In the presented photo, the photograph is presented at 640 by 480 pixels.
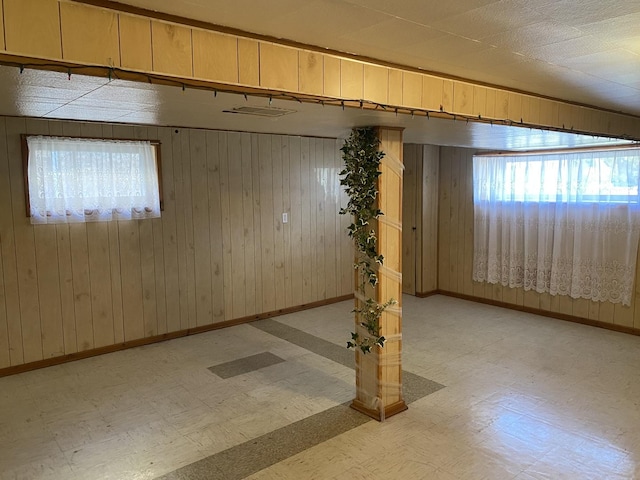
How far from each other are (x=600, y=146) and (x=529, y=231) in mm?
1199

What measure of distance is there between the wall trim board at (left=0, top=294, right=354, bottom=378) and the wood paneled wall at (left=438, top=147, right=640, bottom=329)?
5.38ft

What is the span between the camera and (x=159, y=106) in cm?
231

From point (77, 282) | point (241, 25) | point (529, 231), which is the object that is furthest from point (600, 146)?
point (77, 282)

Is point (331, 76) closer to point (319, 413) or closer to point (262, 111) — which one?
point (262, 111)

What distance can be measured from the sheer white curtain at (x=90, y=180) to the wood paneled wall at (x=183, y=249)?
0.09m

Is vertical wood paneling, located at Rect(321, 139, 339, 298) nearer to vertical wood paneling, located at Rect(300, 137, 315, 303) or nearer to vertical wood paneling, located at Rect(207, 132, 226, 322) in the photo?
vertical wood paneling, located at Rect(300, 137, 315, 303)

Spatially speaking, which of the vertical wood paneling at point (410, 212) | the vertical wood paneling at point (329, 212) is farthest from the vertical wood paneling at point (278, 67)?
the vertical wood paneling at point (410, 212)

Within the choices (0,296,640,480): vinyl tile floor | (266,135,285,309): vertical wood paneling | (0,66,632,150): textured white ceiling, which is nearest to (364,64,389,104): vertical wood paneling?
(0,66,632,150): textured white ceiling

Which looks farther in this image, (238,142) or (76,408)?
(238,142)

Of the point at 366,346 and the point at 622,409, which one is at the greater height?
the point at 366,346

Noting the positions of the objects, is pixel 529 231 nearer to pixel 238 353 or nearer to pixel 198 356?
pixel 238 353

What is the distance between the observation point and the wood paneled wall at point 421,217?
252 inches

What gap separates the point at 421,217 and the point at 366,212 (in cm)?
362

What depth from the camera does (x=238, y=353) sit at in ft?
14.7
